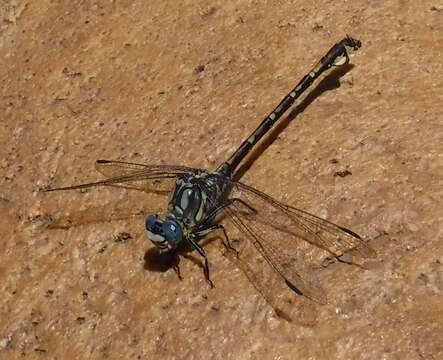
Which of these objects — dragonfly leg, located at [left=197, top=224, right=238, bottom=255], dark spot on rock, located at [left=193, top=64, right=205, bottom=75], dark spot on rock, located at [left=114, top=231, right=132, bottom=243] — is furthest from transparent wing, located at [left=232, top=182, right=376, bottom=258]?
dark spot on rock, located at [left=193, top=64, right=205, bottom=75]

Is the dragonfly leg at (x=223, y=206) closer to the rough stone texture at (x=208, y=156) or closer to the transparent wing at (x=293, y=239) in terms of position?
the transparent wing at (x=293, y=239)

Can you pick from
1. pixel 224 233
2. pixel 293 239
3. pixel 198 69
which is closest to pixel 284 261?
pixel 293 239

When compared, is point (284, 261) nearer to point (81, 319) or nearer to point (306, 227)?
point (306, 227)

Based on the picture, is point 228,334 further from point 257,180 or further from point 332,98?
point 332,98

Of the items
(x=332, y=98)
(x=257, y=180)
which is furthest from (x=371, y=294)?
(x=332, y=98)

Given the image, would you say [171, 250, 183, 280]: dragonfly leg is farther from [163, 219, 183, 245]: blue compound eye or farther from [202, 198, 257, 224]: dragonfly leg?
[202, 198, 257, 224]: dragonfly leg

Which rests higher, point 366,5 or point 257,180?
point 366,5
